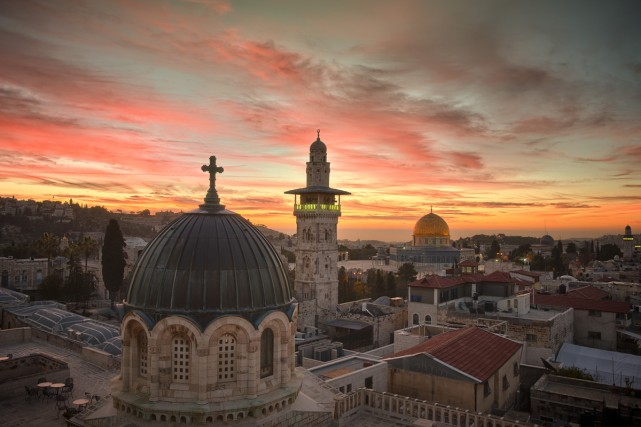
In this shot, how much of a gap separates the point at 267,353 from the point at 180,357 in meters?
2.48

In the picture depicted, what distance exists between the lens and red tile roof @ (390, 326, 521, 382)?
21.8 metres

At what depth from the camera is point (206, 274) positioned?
13.5 metres

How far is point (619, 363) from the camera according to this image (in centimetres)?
3372

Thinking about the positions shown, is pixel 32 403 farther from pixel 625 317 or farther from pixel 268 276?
pixel 625 317

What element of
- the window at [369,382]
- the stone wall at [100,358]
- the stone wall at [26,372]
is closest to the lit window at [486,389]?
the window at [369,382]

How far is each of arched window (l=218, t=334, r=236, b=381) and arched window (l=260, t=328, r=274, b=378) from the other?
2.97 feet

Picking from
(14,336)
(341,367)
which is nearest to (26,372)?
(14,336)

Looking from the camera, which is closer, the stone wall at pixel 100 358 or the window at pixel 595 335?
the stone wall at pixel 100 358

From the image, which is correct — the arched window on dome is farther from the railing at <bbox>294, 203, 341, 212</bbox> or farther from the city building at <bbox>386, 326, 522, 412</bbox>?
the railing at <bbox>294, 203, 341, 212</bbox>

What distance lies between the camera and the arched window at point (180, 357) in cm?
1318

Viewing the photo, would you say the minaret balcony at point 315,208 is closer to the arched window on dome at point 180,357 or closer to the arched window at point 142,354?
the arched window at point 142,354

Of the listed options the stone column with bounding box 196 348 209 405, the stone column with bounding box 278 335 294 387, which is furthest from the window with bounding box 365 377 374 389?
the stone column with bounding box 196 348 209 405

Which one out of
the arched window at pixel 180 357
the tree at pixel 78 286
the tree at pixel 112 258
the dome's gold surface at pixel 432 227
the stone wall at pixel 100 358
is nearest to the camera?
the arched window at pixel 180 357

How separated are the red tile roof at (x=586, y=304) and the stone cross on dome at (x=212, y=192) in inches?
1537
